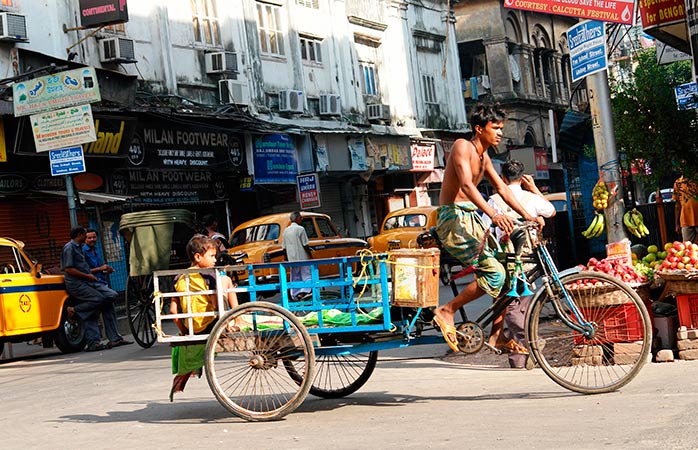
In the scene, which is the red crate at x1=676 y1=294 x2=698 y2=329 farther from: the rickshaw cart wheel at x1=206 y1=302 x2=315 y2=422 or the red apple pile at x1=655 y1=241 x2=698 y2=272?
the rickshaw cart wheel at x1=206 y1=302 x2=315 y2=422

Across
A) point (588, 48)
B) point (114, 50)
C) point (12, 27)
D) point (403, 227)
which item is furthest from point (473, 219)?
point (403, 227)

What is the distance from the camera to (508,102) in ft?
172

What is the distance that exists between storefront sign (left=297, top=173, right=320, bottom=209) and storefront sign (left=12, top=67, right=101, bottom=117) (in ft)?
36.8

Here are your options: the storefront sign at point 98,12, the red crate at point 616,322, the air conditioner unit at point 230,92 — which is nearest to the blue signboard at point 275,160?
the air conditioner unit at point 230,92

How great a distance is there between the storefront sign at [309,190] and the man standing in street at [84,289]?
12232mm

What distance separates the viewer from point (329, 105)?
1355 inches

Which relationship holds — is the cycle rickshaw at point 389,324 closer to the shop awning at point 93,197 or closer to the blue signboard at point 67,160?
the blue signboard at point 67,160

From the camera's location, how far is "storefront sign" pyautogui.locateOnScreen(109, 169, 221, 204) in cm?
2505

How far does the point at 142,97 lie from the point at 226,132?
3.48m

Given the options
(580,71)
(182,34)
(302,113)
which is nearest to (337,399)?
(580,71)

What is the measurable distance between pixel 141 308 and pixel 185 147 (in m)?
11.0

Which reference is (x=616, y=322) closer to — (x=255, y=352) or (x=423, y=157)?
(x=255, y=352)

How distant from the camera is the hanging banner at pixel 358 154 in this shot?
1359 inches

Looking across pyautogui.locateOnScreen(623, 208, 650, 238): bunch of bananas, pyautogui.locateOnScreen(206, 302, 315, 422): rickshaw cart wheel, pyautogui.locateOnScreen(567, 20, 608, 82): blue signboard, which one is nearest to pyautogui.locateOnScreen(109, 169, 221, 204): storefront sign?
pyautogui.locateOnScreen(623, 208, 650, 238): bunch of bananas
